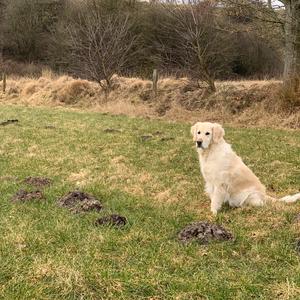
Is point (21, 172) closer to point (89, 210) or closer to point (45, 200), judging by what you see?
point (45, 200)

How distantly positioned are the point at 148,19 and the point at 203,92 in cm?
2083

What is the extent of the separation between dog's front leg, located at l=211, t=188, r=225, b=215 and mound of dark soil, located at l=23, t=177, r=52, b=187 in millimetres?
3090

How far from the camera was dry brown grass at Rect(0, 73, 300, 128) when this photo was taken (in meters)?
18.0

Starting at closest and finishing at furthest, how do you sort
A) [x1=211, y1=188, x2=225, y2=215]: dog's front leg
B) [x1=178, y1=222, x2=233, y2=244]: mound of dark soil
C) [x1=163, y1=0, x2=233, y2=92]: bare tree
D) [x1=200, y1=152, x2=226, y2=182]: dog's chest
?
1. [x1=178, y1=222, x2=233, y2=244]: mound of dark soil
2. [x1=211, y1=188, x2=225, y2=215]: dog's front leg
3. [x1=200, y1=152, x2=226, y2=182]: dog's chest
4. [x1=163, y1=0, x2=233, y2=92]: bare tree

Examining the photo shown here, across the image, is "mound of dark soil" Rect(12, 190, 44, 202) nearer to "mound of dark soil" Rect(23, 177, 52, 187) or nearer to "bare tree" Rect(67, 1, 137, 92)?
"mound of dark soil" Rect(23, 177, 52, 187)

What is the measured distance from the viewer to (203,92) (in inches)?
861

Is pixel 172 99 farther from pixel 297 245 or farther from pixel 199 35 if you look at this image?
pixel 297 245

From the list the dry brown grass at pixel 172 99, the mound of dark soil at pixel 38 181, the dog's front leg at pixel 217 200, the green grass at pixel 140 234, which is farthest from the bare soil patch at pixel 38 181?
the dry brown grass at pixel 172 99

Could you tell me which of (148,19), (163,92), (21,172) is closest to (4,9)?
(148,19)

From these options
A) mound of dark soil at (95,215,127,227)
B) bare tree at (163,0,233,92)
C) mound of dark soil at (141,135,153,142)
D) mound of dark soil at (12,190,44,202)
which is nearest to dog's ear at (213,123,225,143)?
mound of dark soil at (95,215,127,227)

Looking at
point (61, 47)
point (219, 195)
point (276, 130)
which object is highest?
point (219, 195)

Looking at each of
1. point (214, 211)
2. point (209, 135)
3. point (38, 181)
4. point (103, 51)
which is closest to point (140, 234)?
point (214, 211)

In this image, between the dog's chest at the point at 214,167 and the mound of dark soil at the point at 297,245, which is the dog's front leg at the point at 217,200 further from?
the mound of dark soil at the point at 297,245

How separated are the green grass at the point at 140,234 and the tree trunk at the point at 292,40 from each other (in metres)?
7.43
